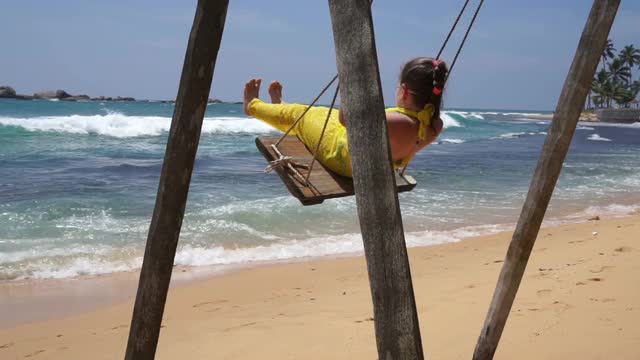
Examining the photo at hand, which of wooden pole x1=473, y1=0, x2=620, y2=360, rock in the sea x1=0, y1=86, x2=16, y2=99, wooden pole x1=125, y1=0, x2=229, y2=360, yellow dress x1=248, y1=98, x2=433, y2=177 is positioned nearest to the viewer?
wooden pole x1=125, y1=0, x2=229, y2=360

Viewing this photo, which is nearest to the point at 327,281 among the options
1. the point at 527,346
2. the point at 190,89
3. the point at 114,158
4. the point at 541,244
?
the point at 527,346

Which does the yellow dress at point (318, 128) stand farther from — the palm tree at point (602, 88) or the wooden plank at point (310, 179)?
the palm tree at point (602, 88)

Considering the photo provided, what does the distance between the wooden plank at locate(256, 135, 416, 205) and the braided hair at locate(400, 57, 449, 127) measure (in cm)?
52

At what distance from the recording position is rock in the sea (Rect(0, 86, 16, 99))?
59156 millimetres

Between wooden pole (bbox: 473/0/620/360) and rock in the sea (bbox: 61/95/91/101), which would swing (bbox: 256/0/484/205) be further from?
rock in the sea (bbox: 61/95/91/101)

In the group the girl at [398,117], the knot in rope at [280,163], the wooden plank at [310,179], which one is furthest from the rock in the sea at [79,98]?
the knot in rope at [280,163]

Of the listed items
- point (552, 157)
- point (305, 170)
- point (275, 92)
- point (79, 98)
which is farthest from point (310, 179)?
point (79, 98)

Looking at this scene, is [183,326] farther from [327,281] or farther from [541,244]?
[541,244]

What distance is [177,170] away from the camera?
1905mm

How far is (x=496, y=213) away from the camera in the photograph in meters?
8.64

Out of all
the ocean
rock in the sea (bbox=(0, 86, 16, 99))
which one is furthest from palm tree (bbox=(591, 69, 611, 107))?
rock in the sea (bbox=(0, 86, 16, 99))

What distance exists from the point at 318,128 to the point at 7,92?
64.9 meters

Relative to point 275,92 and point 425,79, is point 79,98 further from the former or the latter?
point 425,79

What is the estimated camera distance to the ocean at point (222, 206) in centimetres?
599
